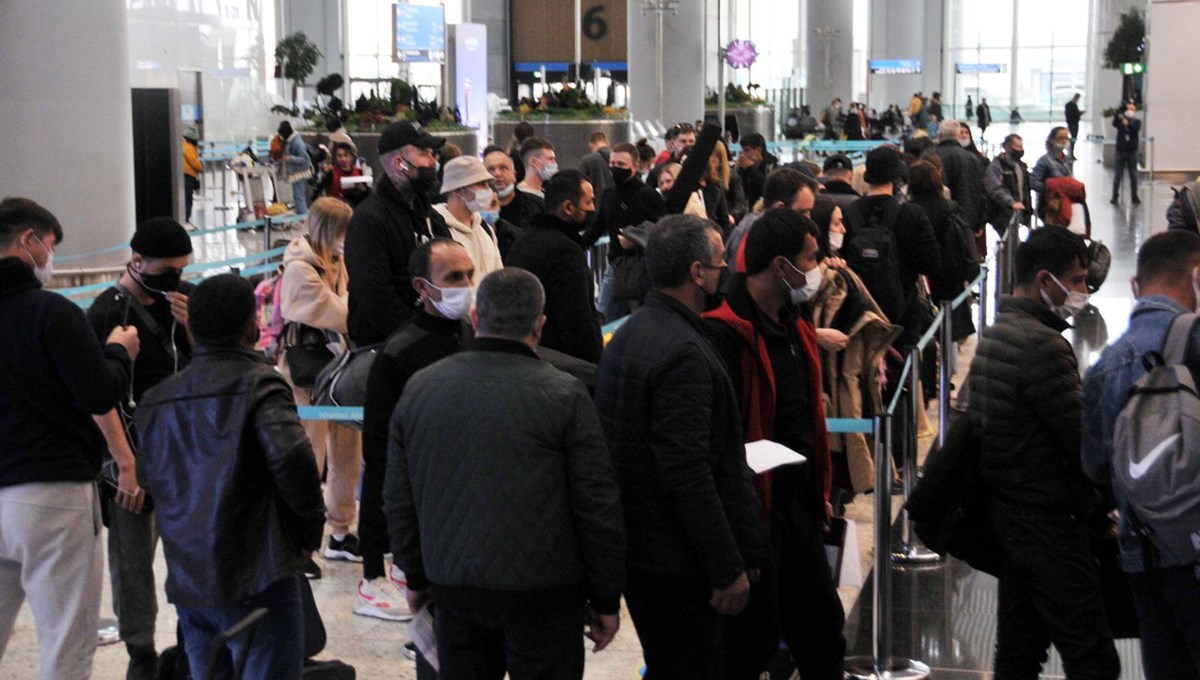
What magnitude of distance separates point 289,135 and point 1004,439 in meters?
20.5

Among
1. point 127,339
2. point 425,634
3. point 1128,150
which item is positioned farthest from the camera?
point 1128,150

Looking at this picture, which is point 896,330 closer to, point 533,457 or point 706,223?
point 706,223

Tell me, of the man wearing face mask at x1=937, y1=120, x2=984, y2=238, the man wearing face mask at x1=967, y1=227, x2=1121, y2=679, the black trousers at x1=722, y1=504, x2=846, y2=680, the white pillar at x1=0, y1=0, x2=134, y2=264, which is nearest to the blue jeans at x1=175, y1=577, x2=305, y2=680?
the black trousers at x1=722, y1=504, x2=846, y2=680

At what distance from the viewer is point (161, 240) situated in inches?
200

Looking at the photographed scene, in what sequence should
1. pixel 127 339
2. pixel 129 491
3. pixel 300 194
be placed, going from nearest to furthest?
1. pixel 127 339
2. pixel 129 491
3. pixel 300 194

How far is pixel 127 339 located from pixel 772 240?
87.5 inches

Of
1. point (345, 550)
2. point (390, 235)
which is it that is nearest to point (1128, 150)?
point (345, 550)

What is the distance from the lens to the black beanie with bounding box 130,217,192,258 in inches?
199

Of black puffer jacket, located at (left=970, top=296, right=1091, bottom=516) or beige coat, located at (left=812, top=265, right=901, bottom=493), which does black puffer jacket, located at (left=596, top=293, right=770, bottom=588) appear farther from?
beige coat, located at (left=812, top=265, right=901, bottom=493)

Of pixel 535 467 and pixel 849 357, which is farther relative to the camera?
pixel 849 357

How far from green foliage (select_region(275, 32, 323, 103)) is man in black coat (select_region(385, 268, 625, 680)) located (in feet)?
126

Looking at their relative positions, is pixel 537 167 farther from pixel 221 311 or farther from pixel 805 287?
pixel 221 311

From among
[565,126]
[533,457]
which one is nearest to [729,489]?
[533,457]

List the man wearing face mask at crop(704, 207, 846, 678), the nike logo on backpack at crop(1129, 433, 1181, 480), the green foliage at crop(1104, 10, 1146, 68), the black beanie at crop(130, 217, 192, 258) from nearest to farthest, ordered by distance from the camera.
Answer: the nike logo on backpack at crop(1129, 433, 1181, 480) → the man wearing face mask at crop(704, 207, 846, 678) → the black beanie at crop(130, 217, 192, 258) → the green foliage at crop(1104, 10, 1146, 68)
